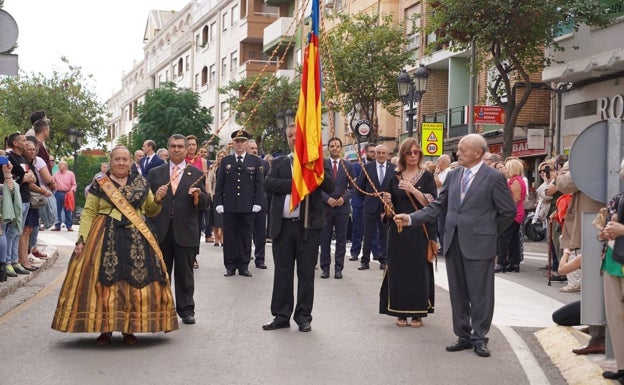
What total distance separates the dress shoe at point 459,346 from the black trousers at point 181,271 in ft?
8.70

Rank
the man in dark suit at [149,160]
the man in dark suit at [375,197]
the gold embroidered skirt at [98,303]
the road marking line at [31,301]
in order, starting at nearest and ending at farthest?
1. the gold embroidered skirt at [98,303]
2. the road marking line at [31,301]
3. the man in dark suit at [375,197]
4. the man in dark suit at [149,160]

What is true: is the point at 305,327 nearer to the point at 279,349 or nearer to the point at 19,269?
the point at 279,349

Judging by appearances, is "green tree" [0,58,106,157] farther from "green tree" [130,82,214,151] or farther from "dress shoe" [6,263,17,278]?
"dress shoe" [6,263,17,278]

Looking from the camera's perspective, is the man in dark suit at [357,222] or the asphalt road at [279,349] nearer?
the asphalt road at [279,349]

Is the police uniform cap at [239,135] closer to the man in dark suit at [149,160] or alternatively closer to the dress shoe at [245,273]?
the dress shoe at [245,273]

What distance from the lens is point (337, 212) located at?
16.4 metres

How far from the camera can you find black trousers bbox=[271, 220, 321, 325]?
10.0 meters

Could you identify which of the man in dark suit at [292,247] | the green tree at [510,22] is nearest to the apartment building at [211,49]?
the green tree at [510,22]

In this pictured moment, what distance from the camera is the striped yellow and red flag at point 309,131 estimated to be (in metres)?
10.0

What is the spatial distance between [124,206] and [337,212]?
770 cm

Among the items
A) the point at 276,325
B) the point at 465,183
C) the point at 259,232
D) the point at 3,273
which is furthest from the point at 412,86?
the point at 465,183

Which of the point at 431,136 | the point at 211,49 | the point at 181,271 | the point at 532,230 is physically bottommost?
the point at 532,230

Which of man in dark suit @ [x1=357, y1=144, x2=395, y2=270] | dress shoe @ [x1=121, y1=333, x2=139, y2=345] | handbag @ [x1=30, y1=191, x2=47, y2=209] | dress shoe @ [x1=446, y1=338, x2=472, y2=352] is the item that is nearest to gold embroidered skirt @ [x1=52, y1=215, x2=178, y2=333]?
dress shoe @ [x1=121, y1=333, x2=139, y2=345]

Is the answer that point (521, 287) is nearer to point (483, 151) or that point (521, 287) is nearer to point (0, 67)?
point (483, 151)
